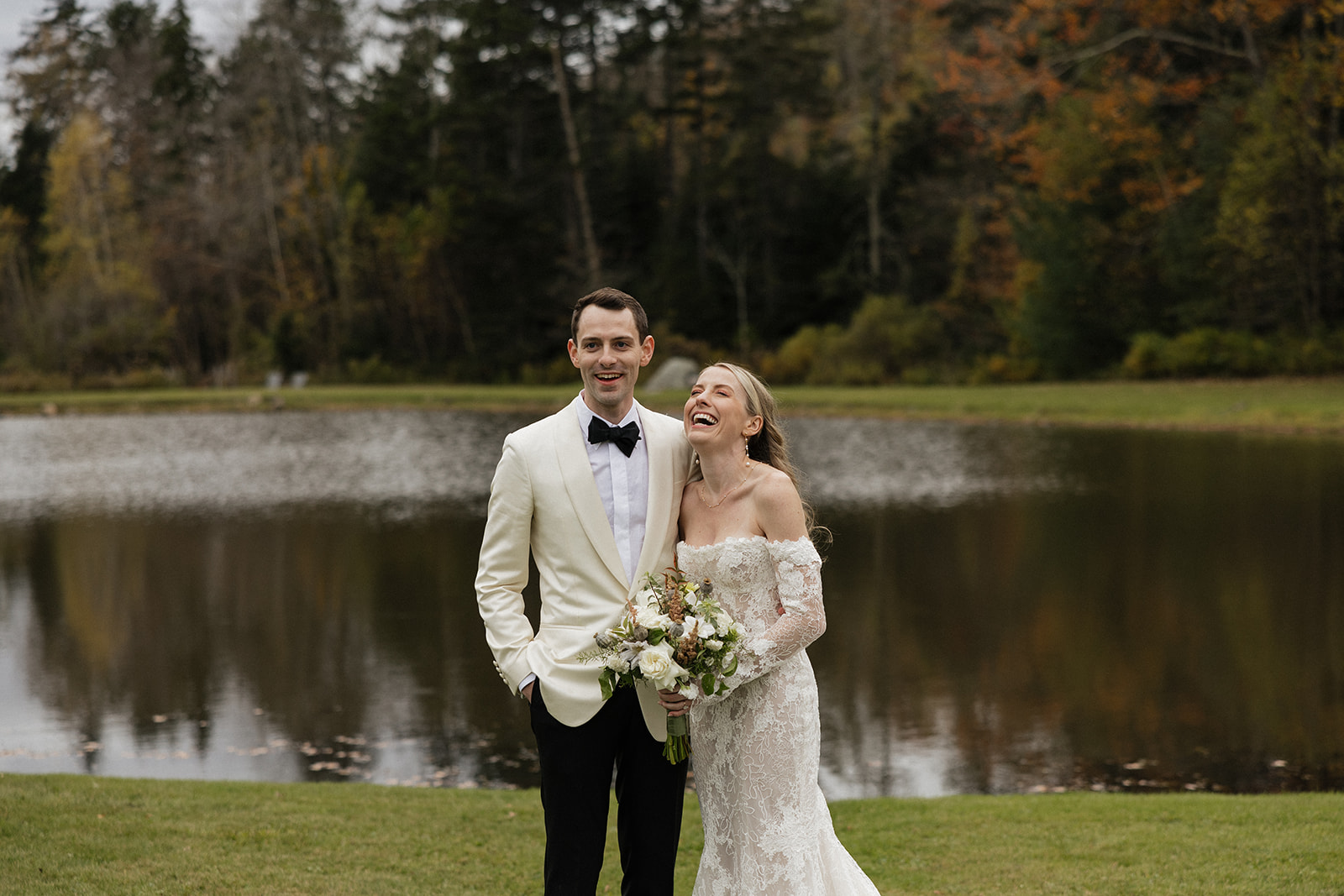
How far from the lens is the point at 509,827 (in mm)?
6184

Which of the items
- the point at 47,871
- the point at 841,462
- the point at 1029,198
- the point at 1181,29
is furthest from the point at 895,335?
the point at 47,871

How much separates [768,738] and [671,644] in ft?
2.04

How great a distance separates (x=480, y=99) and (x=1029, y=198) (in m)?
22.2

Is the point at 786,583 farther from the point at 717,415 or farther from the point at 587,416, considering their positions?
the point at 587,416

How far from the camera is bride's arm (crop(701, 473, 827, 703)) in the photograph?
3.82 m

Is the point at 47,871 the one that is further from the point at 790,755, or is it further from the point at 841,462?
the point at 841,462

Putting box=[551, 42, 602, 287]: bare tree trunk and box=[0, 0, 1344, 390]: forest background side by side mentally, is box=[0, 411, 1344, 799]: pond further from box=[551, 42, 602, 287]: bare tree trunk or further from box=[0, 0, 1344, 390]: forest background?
box=[551, 42, 602, 287]: bare tree trunk

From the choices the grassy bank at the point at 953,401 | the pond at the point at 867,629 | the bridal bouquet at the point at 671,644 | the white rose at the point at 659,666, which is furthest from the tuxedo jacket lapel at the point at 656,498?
the grassy bank at the point at 953,401

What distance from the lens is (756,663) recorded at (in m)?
3.82

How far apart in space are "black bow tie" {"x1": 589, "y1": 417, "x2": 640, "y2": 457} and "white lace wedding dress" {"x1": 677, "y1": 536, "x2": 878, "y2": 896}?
0.37m

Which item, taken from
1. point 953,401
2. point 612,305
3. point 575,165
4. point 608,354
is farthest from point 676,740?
point 575,165

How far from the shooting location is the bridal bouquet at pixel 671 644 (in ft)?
11.5

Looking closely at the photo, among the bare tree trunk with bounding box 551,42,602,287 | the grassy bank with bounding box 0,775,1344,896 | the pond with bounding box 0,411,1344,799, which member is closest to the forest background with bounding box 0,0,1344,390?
the bare tree trunk with bounding box 551,42,602,287

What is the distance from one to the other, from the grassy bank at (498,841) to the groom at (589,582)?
1551 mm
